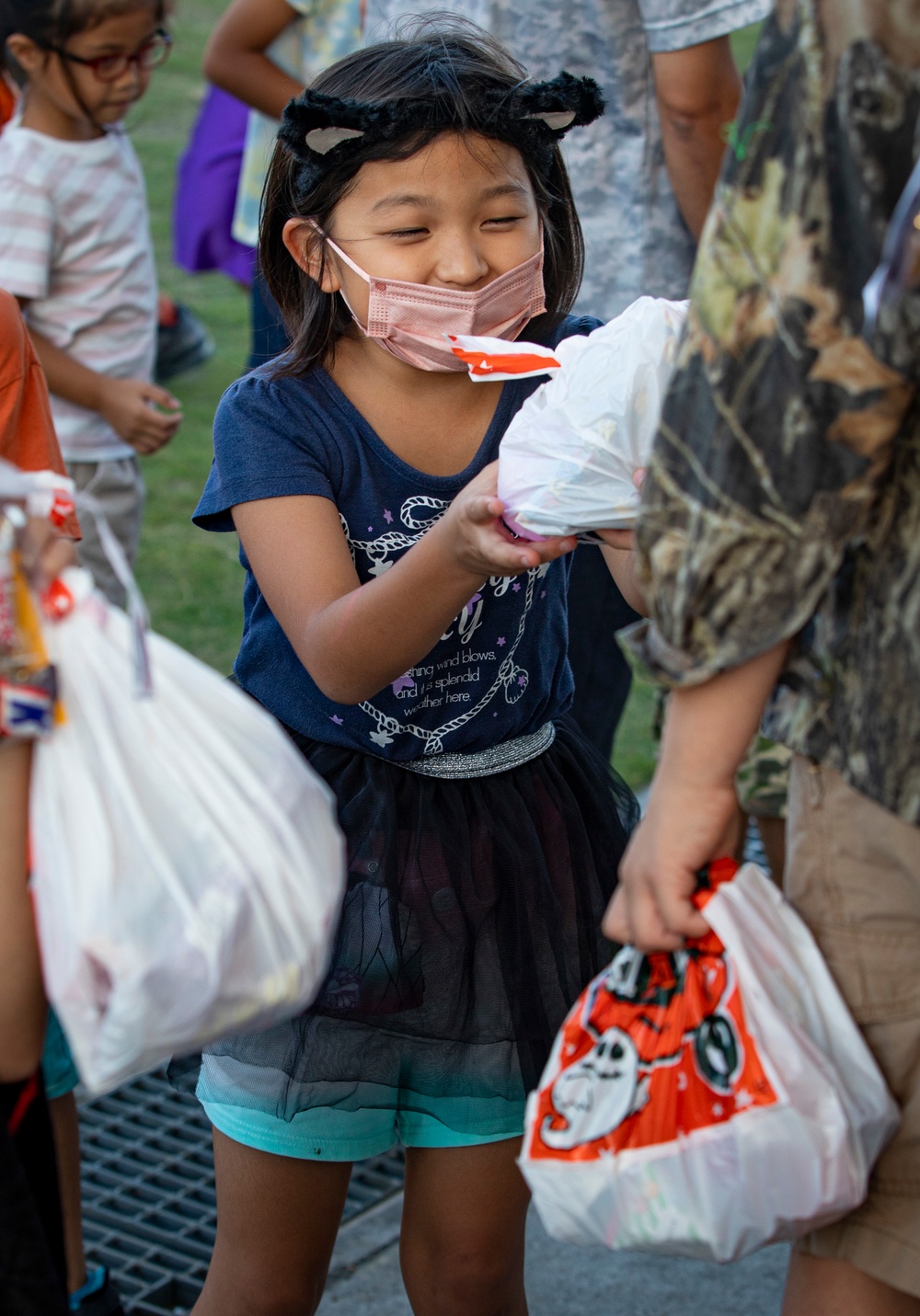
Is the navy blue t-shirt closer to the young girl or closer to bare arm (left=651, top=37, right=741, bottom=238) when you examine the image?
the young girl

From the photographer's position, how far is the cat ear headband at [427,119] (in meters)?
1.94

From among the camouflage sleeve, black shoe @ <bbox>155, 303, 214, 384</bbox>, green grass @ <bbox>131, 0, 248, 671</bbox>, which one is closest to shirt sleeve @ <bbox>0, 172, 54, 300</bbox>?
green grass @ <bbox>131, 0, 248, 671</bbox>

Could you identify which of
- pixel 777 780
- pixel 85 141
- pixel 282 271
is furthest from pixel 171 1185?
pixel 85 141

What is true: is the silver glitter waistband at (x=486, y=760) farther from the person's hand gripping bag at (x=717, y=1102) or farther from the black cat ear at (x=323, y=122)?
the black cat ear at (x=323, y=122)

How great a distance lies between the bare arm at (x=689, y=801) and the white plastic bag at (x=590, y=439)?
293 mm

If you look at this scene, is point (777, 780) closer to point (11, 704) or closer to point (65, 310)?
point (65, 310)

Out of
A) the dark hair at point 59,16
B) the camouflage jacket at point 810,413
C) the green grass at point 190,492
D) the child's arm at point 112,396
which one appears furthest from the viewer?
the green grass at point 190,492

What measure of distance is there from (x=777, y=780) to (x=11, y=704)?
2099 mm

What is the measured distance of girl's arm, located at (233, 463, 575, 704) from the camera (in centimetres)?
166

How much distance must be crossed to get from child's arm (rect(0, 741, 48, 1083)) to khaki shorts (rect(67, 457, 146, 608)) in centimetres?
194

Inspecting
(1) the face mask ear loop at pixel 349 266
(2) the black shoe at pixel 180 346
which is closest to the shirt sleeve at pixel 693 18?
(1) the face mask ear loop at pixel 349 266

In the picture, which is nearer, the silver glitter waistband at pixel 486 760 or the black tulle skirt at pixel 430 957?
the black tulle skirt at pixel 430 957

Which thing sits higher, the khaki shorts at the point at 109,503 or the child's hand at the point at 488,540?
the child's hand at the point at 488,540

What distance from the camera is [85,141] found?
3365 mm
